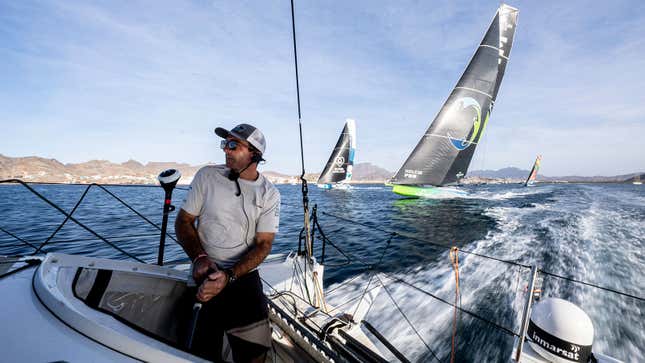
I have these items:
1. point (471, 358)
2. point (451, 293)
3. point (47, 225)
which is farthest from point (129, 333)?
point (47, 225)

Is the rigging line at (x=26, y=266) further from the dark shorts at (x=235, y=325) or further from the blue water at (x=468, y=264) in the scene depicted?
the blue water at (x=468, y=264)

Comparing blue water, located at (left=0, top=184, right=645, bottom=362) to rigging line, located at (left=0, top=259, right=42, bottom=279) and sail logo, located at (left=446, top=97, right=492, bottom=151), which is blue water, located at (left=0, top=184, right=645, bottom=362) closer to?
rigging line, located at (left=0, top=259, right=42, bottom=279)

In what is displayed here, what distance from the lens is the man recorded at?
1.61 m

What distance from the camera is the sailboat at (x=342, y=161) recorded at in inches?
1323

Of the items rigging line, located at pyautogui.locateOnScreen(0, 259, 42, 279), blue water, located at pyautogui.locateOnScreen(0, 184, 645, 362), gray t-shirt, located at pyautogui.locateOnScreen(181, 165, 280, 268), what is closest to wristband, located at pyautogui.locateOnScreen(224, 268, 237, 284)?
gray t-shirt, located at pyautogui.locateOnScreen(181, 165, 280, 268)

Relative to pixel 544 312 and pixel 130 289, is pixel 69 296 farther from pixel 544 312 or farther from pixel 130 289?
pixel 544 312

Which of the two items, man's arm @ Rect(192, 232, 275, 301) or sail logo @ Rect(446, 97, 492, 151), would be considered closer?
man's arm @ Rect(192, 232, 275, 301)

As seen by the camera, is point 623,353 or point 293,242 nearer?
point 623,353


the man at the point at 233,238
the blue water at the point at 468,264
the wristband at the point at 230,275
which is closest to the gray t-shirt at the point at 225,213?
the man at the point at 233,238

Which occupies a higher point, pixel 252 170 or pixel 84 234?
pixel 252 170

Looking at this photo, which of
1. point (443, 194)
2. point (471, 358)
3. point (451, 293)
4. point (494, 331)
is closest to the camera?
point (471, 358)

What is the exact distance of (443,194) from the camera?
58.3ft

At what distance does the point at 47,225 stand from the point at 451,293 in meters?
12.9

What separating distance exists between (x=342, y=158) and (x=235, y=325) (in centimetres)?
3375
